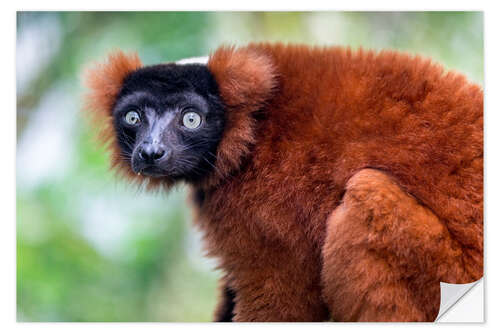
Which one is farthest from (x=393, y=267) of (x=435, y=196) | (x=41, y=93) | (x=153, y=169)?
(x=41, y=93)

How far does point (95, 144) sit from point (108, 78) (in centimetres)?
48

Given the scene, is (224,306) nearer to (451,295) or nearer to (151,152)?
(151,152)

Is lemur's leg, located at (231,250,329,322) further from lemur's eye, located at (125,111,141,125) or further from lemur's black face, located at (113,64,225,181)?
lemur's eye, located at (125,111,141,125)

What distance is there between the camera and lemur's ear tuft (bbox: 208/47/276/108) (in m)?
3.29

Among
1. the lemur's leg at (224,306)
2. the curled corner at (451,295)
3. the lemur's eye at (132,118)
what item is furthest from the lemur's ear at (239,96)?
the curled corner at (451,295)

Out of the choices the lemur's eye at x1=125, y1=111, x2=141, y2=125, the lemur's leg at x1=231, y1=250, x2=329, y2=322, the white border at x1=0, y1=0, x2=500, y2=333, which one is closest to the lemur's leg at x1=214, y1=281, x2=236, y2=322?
the white border at x1=0, y1=0, x2=500, y2=333

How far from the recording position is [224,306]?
3717mm

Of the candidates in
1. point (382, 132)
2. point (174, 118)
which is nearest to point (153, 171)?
point (174, 118)

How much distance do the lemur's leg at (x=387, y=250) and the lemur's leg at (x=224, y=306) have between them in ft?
2.88

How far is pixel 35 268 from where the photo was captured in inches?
150

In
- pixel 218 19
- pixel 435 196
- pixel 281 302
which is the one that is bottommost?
pixel 281 302

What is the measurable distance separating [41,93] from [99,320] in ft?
5.13

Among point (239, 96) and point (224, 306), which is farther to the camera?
point (224, 306)

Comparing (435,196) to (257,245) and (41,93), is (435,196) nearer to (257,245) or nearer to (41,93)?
(257,245)
